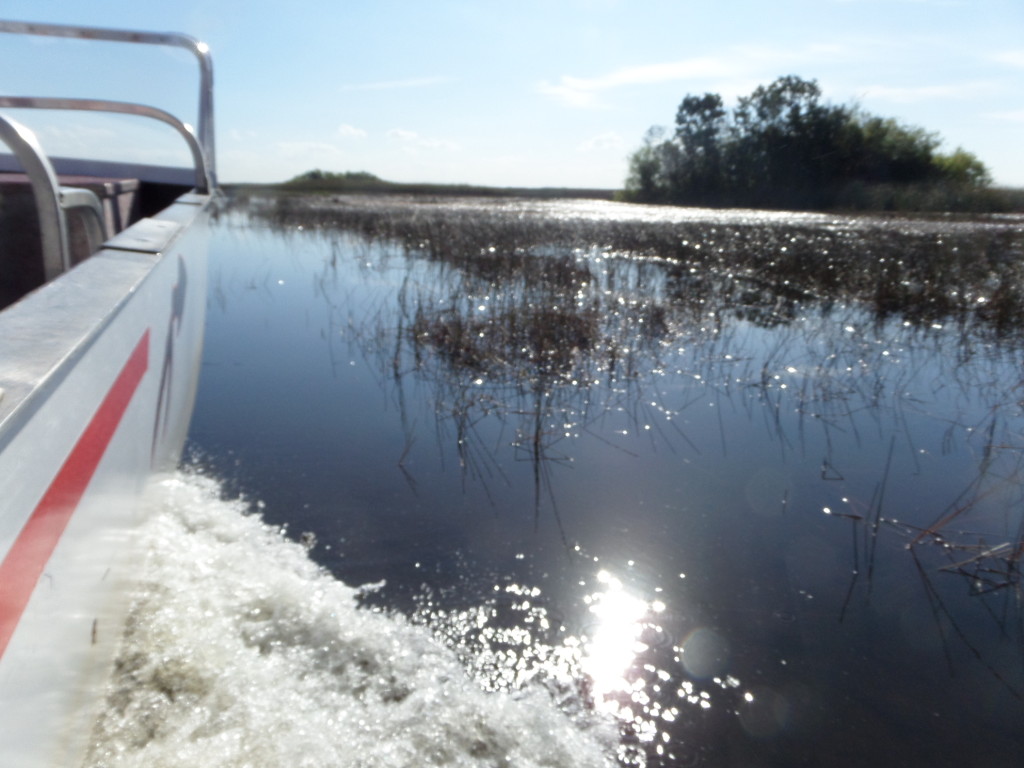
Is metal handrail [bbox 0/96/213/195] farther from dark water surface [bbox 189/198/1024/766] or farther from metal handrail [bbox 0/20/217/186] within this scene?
dark water surface [bbox 189/198/1024/766]

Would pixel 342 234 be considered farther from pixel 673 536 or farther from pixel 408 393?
pixel 673 536

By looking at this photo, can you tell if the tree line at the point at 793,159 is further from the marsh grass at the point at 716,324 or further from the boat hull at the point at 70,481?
the boat hull at the point at 70,481

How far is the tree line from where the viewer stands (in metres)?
32.2

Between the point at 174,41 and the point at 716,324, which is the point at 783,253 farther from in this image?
the point at 174,41

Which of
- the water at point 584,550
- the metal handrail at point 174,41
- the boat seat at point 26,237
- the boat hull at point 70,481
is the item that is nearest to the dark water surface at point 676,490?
the water at point 584,550

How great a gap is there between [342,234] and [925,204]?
66.1 ft

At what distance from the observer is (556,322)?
5.76 metres

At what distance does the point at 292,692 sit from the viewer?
1.81 metres

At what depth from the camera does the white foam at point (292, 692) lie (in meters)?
1.62

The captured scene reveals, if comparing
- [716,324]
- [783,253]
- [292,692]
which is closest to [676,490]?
[292,692]

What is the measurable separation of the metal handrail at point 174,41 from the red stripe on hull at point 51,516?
10.3ft

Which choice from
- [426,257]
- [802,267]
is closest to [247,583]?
[426,257]

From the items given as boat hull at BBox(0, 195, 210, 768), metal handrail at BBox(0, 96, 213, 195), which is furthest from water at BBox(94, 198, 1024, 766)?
metal handrail at BBox(0, 96, 213, 195)

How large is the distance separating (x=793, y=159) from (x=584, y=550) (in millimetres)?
34831
